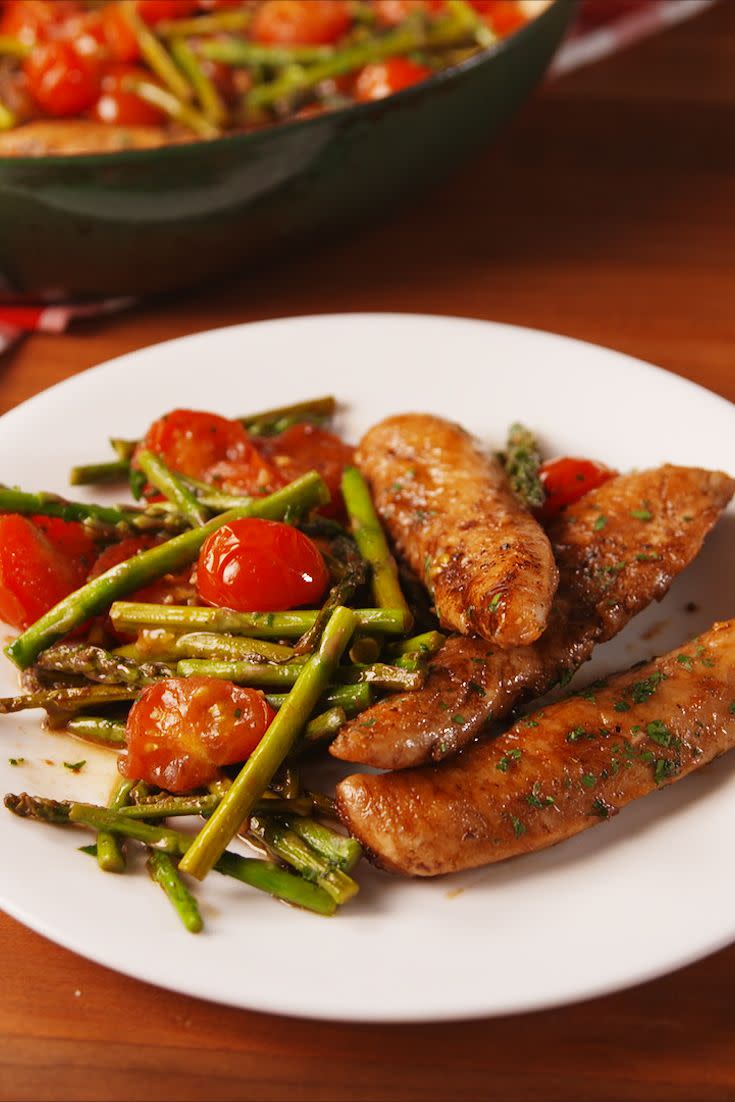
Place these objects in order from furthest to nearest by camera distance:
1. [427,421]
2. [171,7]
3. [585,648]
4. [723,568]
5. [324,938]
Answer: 1. [171,7]
2. [427,421]
3. [723,568]
4. [585,648]
5. [324,938]

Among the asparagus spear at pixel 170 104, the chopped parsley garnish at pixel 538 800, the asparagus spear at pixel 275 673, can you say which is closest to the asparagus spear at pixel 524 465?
the asparagus spear at pixel 275 673

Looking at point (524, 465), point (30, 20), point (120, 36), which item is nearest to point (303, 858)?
point (524, 465)

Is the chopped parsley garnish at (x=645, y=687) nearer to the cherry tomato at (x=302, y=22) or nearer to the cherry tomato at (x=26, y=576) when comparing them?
the cherry tomato at (x=26, y=576)

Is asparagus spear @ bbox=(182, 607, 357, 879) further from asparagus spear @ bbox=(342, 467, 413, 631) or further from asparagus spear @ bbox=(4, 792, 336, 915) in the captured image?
asparagus spear @ bbox=(342, 467, 413, 631)

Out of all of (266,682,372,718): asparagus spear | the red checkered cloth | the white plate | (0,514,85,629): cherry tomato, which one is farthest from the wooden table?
(0,514,85,629): cherry tomato

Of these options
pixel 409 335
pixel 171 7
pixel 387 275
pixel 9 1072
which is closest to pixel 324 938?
pixel 9 1072

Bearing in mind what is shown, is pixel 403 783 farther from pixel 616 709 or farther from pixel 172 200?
pixel 172 200
